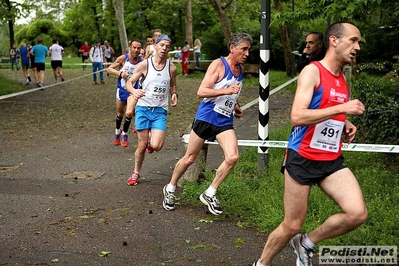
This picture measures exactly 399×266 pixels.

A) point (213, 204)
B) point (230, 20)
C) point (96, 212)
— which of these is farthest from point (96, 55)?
point (213, 204)

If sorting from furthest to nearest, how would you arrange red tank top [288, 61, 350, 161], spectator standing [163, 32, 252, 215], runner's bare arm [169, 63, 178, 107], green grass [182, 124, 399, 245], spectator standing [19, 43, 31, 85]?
spectator standing [19, 43, 31, 85]
runner's bare arm [169, 63, 178, 107]
spectator standing [163, 32, 252, 215]
green grass [182, 124, 399, 245]
red tank top [288, 61, 350, 161]

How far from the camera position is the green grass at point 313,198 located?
20.7 ft

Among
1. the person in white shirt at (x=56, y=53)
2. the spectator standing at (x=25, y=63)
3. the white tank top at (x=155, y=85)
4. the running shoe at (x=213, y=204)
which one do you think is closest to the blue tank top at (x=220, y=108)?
the running shoe at (x=213, y=204)

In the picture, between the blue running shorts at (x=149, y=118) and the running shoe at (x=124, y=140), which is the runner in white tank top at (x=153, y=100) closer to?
the blue running shorts at (x=149, y=118)

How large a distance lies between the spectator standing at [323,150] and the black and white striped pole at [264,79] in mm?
3552

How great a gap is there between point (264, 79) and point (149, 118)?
5.43 feet

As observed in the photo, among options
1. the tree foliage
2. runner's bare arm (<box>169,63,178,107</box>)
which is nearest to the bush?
the tree foliage

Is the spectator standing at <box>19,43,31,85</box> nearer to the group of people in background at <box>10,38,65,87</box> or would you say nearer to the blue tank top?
the group of people in background at <box>10,38,65,87</box>

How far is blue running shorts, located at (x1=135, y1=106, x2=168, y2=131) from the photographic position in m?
9.00

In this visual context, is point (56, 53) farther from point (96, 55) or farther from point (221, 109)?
point (221, 109)

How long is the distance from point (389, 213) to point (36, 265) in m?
3.46

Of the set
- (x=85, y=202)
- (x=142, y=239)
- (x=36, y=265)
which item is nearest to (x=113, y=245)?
(x=142, y=239)

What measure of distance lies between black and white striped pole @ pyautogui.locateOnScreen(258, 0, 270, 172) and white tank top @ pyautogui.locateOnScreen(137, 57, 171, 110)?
1.30m

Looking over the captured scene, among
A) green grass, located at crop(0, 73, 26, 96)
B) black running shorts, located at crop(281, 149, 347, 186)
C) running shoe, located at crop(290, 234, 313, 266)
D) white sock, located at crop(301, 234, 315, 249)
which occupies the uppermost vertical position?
black running shorts, located at crop(281, 149, 347, 186)
